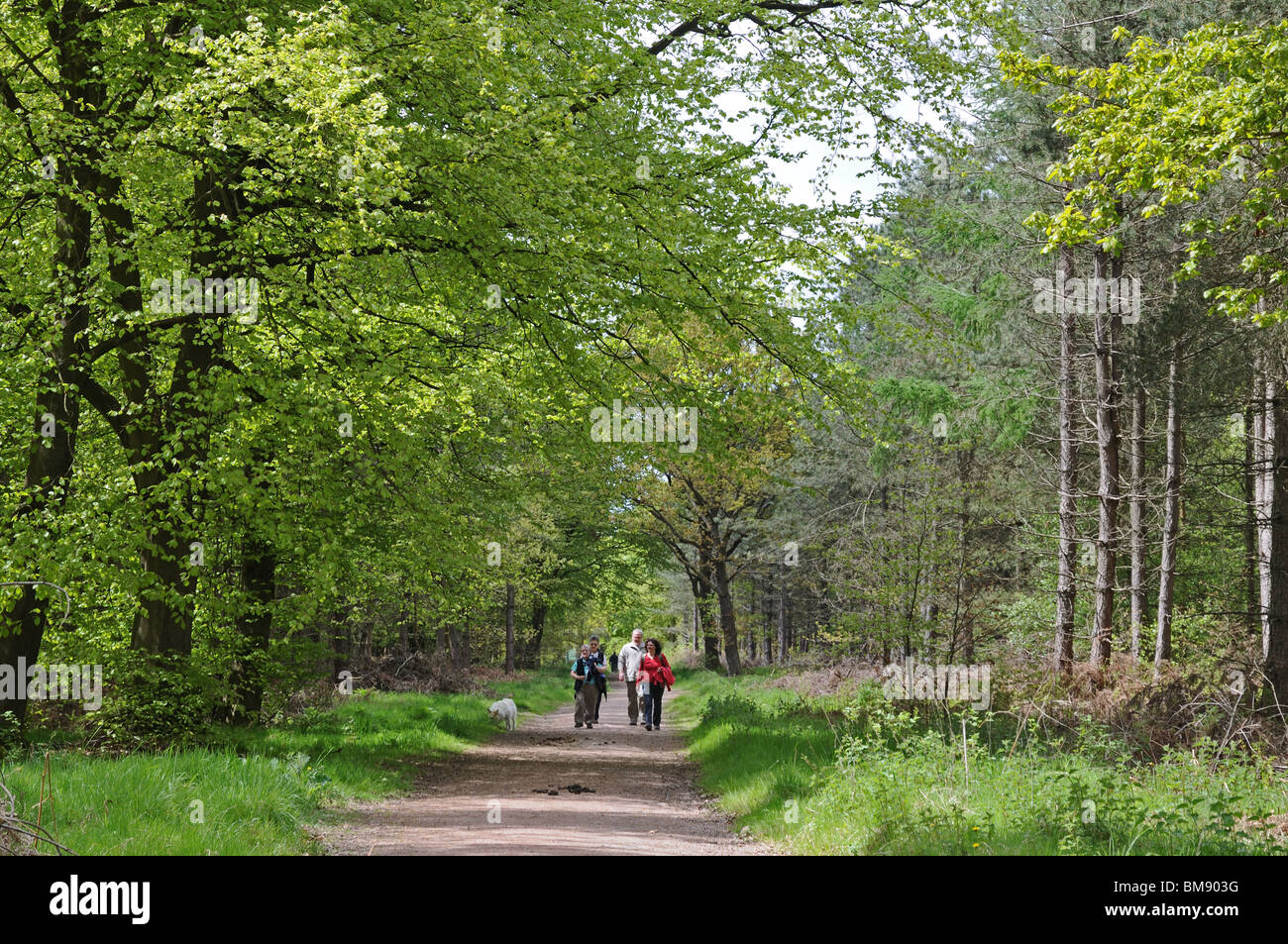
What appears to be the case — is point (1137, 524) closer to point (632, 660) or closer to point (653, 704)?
point (653, 704)

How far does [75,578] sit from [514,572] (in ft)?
62.9

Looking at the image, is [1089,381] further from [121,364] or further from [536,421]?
[121,364]

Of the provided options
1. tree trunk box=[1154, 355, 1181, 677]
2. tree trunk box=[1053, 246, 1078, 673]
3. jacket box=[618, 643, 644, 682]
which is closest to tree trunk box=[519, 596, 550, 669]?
Result: jacket box=[618, 643, 644, 682]

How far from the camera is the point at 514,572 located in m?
29.0

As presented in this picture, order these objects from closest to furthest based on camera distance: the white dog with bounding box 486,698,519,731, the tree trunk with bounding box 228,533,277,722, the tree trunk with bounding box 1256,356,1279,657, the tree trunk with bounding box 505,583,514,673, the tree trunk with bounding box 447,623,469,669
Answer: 1. the tree trunk with bounding box 228,533,277,722
2. the tree trunk with bounding box 1256,356,1279,657
3. the white dog with bounding box 486,698,519,731
4. the tree trunk with bounding box 447,623,469,669
5. the tree trunk with bounding box 505,583,514,673

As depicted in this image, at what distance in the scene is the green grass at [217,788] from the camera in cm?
679

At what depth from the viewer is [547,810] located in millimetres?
10641

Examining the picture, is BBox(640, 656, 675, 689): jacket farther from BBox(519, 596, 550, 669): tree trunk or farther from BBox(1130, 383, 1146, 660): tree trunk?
BBox(519, 596, 550, 669): tree trunk

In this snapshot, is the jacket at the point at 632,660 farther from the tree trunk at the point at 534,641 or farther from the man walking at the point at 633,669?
the tree trunk at the point at 534,641

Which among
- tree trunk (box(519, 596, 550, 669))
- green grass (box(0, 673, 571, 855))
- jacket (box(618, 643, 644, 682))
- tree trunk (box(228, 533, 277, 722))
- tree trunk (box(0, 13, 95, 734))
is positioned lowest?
tree trunk (box(519, 596, 550, 669))

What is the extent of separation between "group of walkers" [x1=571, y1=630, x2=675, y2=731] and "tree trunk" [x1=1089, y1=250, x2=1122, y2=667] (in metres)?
7.76

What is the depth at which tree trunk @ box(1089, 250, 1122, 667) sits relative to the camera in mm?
17672

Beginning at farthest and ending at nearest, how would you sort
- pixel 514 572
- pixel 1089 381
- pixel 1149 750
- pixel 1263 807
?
pixel 514 572, pixel 1089 381, pixel 1149 750, pixel 1263 807
